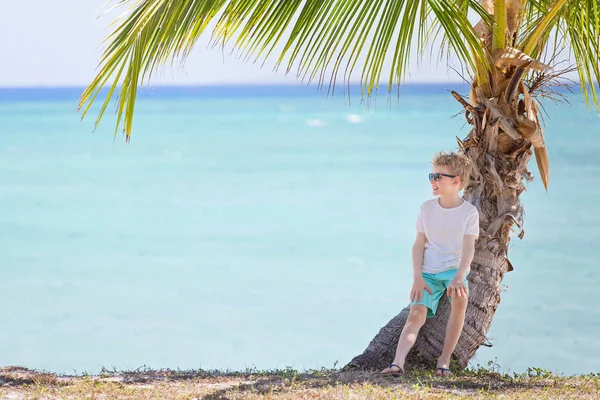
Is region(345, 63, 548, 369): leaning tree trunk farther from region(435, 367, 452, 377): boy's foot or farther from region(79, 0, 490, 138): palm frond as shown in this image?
region(79, 0, 490, 138): palm frond

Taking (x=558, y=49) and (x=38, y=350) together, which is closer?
(x=558, y=49)

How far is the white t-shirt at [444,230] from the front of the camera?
14.5 feet

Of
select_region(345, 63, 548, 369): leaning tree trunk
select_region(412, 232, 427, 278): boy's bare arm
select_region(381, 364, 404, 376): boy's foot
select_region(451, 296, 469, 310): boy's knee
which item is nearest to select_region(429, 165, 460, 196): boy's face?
select_region(412, 232, 427, 278): boy's bare arm

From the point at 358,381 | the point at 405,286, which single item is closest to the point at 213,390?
the point at 358,381

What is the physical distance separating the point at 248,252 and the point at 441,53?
8.50 metres

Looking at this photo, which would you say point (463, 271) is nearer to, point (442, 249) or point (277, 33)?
point (442, 249)

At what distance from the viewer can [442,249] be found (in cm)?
448

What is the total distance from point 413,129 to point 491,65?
23.2 m

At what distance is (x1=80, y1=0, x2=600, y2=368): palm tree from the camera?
384cm

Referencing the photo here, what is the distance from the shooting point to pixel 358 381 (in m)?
4.20

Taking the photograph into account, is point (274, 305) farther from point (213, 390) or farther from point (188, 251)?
point (213, 390)

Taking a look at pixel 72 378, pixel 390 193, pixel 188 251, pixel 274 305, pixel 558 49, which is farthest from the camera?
pixel 390 193

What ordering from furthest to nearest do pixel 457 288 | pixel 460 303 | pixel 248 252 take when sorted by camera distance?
1. pixel 248 252
2. pixel 460 303
3. pixel 457 288

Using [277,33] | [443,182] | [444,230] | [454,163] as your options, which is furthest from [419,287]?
[277,33]
